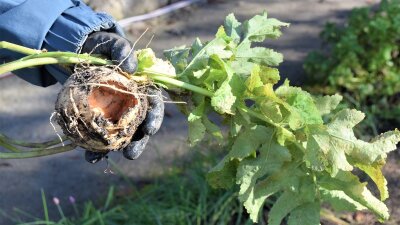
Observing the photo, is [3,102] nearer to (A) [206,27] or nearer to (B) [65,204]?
(B) [65,204]

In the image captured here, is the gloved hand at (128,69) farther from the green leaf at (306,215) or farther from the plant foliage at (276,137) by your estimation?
the green leaf at (306,215)

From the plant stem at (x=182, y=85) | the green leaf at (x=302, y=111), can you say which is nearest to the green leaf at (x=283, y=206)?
the green leaf at (x=302, y=111)

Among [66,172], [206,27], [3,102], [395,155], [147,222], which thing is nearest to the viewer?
[147,222]

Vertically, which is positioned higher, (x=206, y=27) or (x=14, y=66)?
(x=14, y=66)

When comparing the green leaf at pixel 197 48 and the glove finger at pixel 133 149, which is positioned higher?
Answer: the green leaf at pixel 197 48

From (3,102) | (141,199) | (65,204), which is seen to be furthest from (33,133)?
(141,199)

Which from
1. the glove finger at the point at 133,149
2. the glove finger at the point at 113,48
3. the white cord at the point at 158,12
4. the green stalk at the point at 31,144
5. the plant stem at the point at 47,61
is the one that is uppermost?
the plant stem at the point at 47,61
